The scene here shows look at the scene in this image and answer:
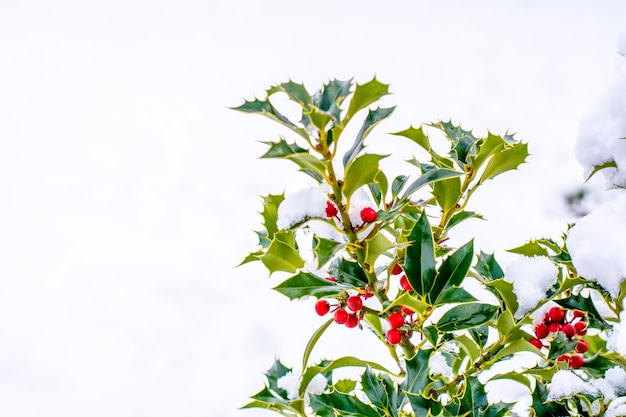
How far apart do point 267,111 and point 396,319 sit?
0.33 m

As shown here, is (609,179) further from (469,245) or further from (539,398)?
(539,398)

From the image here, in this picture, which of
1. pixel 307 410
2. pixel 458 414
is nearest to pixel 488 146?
pixel 458 414

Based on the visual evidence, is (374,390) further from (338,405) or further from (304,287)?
(304,287)

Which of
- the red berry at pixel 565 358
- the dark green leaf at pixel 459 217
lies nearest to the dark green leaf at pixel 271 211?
the dark green leaf at pixel 459 217

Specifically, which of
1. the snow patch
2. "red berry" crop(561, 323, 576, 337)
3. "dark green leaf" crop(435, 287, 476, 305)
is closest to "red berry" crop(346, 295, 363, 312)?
"dark green leaf" crop(435, 287, 476, 305)

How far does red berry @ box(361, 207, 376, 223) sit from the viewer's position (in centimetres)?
73

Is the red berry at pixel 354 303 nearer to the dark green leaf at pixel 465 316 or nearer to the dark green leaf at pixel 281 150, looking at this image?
the dark green leaf at pixel 465 316

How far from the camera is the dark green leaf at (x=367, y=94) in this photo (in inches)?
27.0

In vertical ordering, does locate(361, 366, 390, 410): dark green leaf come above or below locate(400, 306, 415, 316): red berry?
below

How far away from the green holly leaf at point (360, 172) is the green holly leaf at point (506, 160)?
0.73 ft

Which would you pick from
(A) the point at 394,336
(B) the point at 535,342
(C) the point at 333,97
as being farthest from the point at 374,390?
(C) the point at 333,97

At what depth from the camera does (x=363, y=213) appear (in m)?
0.74

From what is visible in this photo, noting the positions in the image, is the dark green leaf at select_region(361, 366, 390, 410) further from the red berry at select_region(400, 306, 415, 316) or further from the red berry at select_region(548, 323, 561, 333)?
the red berry at select_region(548, 323, 561, 333)

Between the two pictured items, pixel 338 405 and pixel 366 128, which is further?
pixel 338 405
